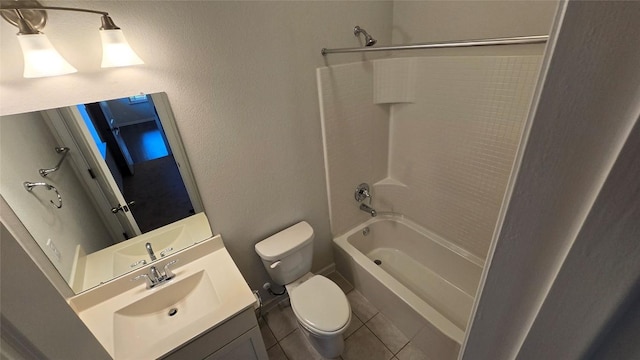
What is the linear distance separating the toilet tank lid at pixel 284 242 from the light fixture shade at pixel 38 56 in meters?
1.23

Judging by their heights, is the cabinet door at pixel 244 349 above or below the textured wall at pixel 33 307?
below

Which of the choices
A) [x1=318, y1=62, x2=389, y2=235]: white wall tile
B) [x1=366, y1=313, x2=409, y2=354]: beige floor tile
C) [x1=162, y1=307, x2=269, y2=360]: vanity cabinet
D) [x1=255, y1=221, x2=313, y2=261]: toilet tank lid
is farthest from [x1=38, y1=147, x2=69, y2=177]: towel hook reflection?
[x1=366, y1=313, x2=409, y2=354]: beige floor tile

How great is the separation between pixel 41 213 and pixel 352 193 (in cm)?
174

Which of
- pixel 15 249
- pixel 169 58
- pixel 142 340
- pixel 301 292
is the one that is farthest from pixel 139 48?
pixel 301 292

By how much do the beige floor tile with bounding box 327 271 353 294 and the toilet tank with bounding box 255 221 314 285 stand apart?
0.45 m

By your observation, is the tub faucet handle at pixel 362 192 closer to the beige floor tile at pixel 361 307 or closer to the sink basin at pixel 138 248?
the beige floor tile at pixel 361 307

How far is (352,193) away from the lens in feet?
7.00

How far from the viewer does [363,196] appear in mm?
2213

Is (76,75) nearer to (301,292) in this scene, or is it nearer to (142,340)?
(142,340)

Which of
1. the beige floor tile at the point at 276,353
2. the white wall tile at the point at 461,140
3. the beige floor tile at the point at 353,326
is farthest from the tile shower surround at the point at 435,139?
the beige floor tile at the point at 276,353

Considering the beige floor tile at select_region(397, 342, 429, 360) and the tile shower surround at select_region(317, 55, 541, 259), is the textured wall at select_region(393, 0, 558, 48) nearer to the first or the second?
the tile shower surround at select_region(317, 55, 541, 259)

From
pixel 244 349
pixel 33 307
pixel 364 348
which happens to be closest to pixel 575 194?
pixel 33 307

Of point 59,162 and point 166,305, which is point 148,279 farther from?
point 59,162

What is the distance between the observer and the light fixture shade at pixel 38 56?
0.83m
